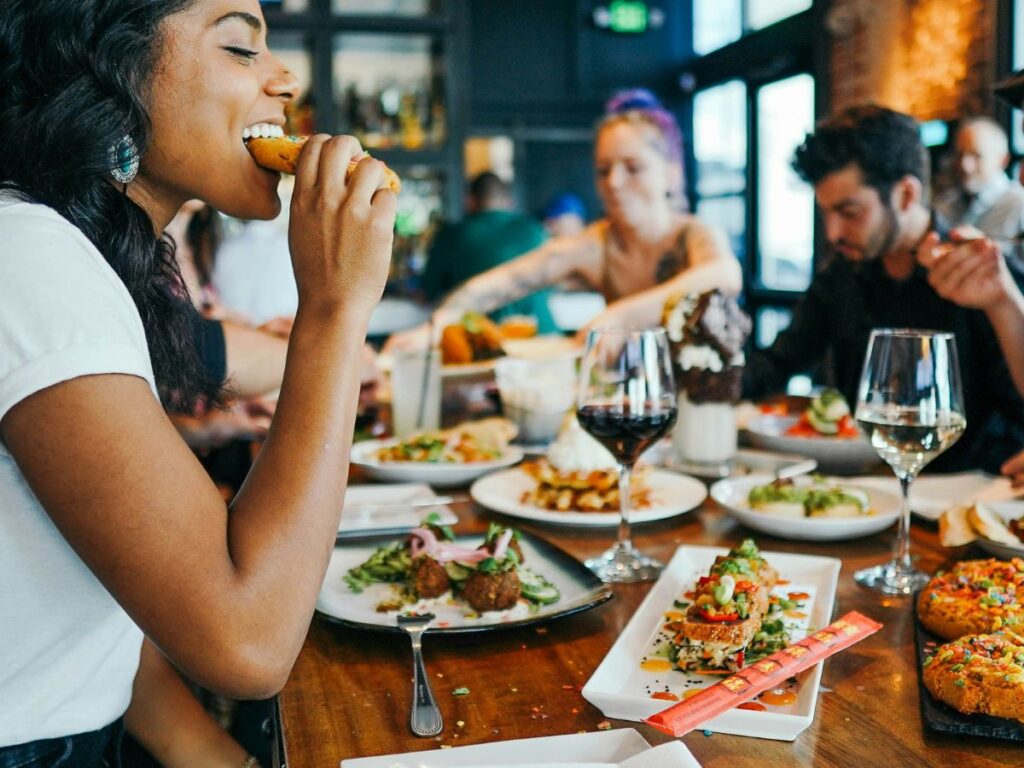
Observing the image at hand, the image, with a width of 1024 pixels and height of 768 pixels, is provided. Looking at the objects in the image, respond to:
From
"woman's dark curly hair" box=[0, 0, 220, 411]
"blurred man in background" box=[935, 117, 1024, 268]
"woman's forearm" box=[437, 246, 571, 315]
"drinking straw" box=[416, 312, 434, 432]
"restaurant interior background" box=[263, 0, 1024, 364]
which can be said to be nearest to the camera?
"woman's dark curly hair" box=[0, 0, 220, 411]

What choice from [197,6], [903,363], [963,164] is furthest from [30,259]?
[963,164]

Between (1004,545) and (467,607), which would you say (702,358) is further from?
(467,607)

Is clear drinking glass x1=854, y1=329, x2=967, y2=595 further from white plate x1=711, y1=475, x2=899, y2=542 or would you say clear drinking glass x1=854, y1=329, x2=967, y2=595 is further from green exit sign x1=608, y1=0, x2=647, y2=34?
green exit sign x1=608, y1=0, x2=647, y2=34

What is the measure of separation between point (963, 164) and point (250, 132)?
15.5 ft

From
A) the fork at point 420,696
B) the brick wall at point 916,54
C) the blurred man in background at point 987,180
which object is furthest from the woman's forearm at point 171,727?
the brick wall at point 916,54

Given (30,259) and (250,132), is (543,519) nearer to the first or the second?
(250,132)

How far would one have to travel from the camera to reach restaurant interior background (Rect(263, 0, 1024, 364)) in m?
5.54

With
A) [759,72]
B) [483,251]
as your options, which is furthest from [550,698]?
[759,72]

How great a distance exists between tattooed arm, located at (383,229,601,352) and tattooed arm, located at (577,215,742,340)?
345 mm

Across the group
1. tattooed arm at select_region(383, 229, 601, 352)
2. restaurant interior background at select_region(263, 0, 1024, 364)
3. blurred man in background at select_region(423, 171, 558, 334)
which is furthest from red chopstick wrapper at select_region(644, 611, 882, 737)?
blurred man in background at select_region(423, 171, 558, 334)

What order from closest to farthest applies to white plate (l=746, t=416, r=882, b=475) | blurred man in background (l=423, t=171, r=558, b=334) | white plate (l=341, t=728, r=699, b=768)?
white plate (l=341, t=728, r=699, b=768)
white plate (l=746, t=416, r=882, b=475)
blurred man in background (l=423, t=171, r=558, b=334)

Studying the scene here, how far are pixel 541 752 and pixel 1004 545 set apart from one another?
2.56 ft

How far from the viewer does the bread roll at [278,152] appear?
1.09m

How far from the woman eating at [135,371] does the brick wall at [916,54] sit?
202 inches
